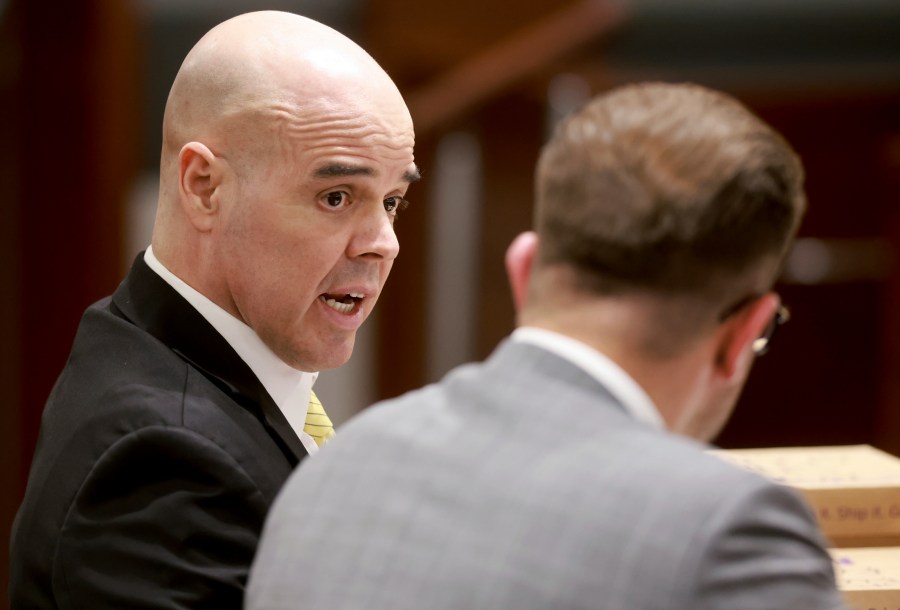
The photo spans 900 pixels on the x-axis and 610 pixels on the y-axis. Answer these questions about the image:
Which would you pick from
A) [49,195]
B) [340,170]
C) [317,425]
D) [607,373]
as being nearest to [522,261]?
[607,373]

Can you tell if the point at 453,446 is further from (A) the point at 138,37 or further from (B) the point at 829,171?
(B) the point at 829,171

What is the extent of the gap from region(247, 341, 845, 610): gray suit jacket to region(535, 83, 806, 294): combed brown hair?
4.2 inches

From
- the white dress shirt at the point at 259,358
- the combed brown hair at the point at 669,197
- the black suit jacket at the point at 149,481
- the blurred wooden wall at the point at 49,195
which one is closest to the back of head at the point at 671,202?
the combed brown hair at the point at 669,197

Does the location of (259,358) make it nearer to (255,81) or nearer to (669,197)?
(255,81)

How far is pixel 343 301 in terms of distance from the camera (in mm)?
1614

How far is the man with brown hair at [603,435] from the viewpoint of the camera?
898 millimetres

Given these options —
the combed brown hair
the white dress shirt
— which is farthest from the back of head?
the white dress shirt

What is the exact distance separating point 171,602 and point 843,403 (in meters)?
5.39

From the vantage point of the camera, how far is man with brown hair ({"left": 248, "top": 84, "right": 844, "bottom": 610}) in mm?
898

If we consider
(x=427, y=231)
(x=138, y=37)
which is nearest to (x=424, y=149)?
(x=427, y=231)

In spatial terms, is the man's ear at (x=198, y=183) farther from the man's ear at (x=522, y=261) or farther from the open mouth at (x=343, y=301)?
the man's ear at (x=522, y=261)

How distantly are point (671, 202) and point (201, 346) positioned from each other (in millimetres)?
691

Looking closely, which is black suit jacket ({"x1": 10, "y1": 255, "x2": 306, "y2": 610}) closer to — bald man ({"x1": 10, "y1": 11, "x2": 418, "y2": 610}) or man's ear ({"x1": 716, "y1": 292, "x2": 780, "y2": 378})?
bald man ({"x1": 10, "y1": 11, "x2": 418, "y2": 610})

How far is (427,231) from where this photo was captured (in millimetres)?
5184
